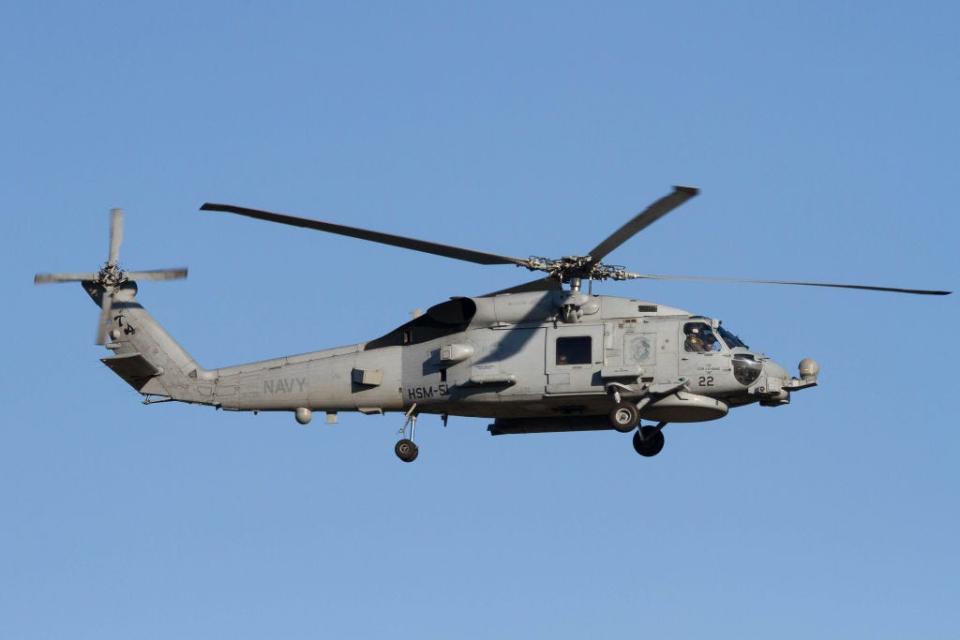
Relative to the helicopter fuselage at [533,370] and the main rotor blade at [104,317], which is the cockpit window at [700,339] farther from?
the main rotor blade at [104,317]

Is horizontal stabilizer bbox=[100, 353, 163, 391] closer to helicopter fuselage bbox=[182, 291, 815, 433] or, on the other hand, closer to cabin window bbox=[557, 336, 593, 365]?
helicopter fuselage bbox=[182, 291, 815, 433]

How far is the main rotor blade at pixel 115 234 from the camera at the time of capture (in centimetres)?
3756

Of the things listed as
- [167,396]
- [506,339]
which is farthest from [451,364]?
[167,396]

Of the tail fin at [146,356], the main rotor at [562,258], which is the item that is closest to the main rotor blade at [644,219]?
the main rotor at [562,258]

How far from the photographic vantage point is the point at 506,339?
33531 mm

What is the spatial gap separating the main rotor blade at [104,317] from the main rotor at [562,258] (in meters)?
6.77

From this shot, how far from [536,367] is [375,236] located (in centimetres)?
425

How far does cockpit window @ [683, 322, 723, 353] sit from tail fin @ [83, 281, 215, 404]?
1032 centimetres

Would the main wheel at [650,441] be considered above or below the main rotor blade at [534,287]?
below

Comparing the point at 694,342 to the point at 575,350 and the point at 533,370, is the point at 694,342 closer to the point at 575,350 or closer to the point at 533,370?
the point at 575,350

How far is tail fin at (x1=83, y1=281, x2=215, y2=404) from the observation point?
36.2 meters

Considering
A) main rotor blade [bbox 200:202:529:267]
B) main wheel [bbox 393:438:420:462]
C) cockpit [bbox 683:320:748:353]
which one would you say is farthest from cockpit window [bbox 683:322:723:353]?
main wheel [bbox 393:438:420:462]

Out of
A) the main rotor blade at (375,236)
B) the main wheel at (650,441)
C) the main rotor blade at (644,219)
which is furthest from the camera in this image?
the main wheel at (650,441)

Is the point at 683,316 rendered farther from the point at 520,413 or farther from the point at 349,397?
the point at 349,397
